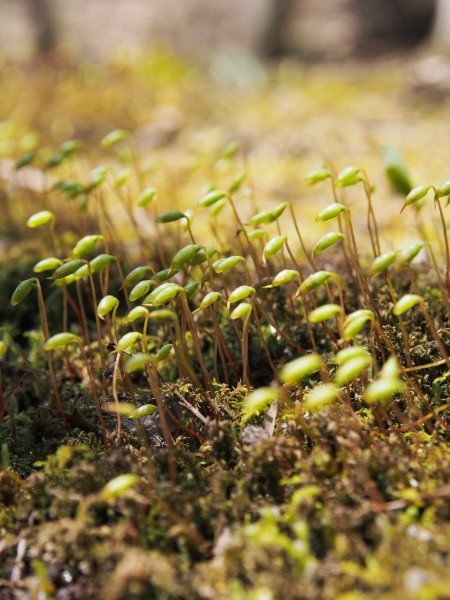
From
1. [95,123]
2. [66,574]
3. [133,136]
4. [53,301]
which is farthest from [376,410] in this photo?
[95,123]

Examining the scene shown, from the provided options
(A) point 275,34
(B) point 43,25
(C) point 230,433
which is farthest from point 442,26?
(C) point 230,433

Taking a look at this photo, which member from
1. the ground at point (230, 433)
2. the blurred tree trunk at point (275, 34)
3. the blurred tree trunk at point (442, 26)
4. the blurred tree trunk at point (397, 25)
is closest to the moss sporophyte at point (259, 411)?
the ground at point (230, 433)

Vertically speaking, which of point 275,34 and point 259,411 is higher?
point 275,34

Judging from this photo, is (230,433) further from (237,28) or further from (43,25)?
(237,28)

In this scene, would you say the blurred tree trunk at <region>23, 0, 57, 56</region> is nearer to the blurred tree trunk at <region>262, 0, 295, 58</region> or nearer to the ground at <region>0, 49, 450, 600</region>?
the blurred tree trunk at <region>262, 0, 295, 58</region>

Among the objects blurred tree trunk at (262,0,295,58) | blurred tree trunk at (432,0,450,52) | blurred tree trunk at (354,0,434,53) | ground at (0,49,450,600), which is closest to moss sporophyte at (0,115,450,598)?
ground at (0,49,450,600)

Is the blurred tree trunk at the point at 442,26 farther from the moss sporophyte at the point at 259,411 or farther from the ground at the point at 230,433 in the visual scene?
the moss sporophyte at the point at 259,411

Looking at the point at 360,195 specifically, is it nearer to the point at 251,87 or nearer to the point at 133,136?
the point at 133,136
